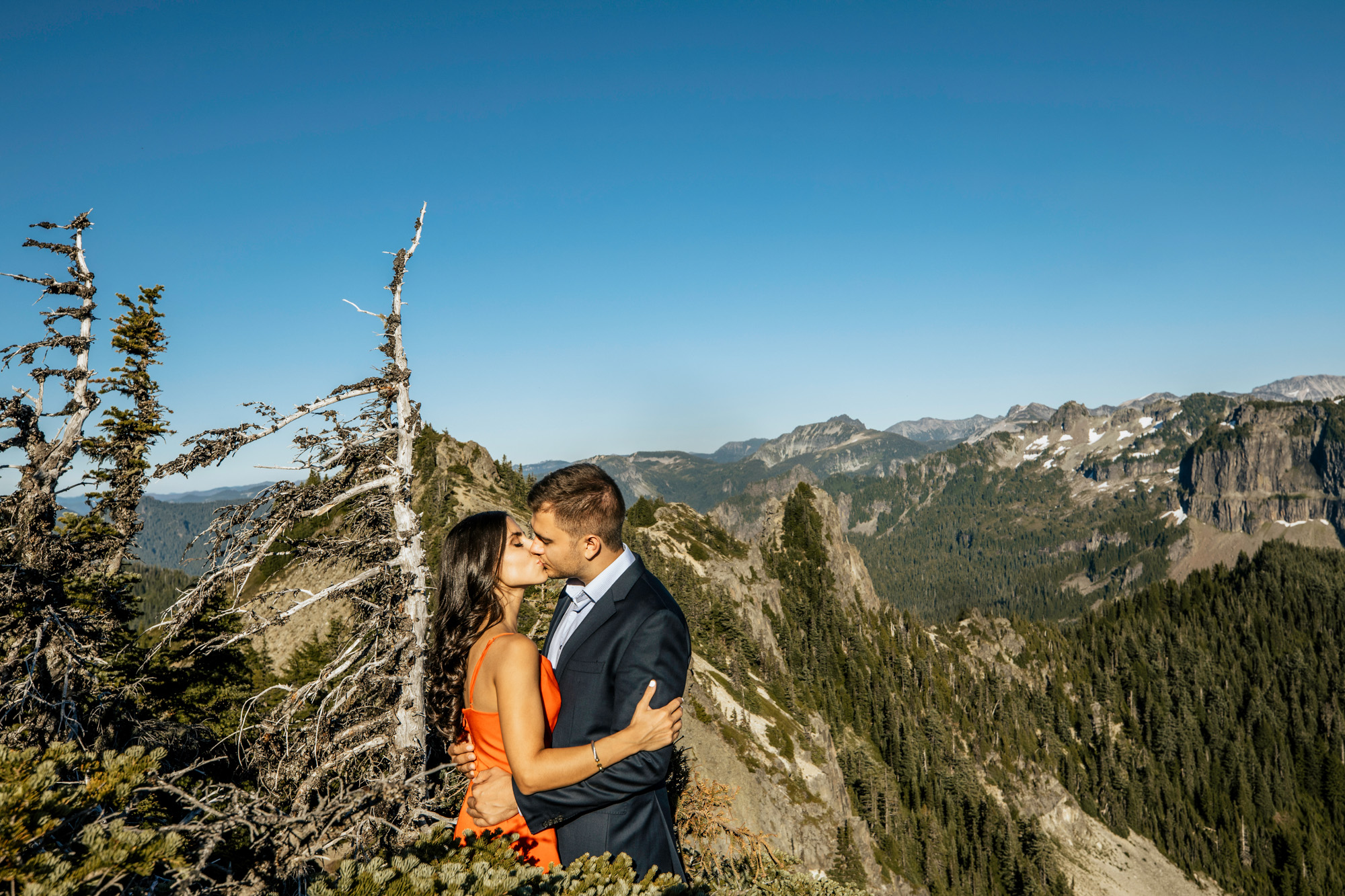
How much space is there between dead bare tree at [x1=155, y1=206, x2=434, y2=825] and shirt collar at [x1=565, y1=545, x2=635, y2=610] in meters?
4.48

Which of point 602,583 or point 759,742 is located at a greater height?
point 602,583

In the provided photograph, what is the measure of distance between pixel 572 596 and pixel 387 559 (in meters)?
4.87

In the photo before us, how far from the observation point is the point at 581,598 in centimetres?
521

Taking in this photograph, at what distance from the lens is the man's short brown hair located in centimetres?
508

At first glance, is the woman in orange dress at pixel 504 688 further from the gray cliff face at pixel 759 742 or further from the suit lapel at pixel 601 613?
the gray cliff face at pixel 759 742

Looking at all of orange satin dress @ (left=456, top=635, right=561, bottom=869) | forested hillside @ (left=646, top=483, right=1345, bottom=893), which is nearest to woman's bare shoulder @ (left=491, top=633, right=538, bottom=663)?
orange satin dress @ (left=456, top=635, right=561, bottom=869)

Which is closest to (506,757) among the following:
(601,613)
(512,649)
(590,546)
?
(512,649)

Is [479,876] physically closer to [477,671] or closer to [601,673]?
[477,671]

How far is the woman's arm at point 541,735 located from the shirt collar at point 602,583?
65 centimetres

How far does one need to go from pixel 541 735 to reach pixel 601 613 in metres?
0.95

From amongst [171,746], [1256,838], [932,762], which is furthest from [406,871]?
[1256,838]

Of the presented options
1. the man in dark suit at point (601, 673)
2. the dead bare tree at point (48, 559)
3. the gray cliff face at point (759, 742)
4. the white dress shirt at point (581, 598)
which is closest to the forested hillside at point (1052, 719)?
the gray cliff face at point (759, 742)

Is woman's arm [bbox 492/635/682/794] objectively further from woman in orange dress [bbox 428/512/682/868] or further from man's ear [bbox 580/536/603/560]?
man's ear [bbox 580/536/603/560]

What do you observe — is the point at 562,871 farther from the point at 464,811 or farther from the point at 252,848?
the point at 252,848
